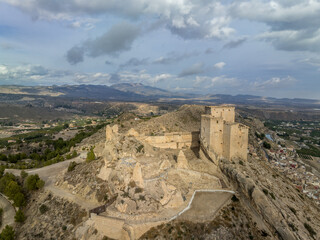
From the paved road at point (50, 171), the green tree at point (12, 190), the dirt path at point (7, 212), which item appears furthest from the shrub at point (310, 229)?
the green tree at point (12, 190)

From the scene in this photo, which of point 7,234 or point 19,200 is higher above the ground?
point 19,200

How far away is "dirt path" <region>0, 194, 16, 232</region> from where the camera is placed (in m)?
30.1

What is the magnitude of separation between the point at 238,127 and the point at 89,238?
73.6 ft

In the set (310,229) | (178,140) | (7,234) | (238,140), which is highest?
(238,140)

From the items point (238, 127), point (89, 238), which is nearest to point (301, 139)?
point (238, 127)

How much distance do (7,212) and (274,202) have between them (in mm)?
37134

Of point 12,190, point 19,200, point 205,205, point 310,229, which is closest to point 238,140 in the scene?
point 205,205

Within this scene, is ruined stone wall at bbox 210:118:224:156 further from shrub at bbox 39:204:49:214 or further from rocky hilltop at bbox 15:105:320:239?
shrub at bbox 39:204:49:214

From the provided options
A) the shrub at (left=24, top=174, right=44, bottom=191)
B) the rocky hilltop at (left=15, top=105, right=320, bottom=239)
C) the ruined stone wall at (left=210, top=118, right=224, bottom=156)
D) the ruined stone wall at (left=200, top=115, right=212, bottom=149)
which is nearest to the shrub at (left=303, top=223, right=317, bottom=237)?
the rocky hilltop at (left=15, top=105, right=320, bottom=239)

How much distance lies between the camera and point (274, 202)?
23219 mm

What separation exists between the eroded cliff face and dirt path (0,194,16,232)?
1216 inches

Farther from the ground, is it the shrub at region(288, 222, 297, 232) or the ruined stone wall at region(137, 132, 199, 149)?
the ruined stone wall at region(137, 132, 199, 149)

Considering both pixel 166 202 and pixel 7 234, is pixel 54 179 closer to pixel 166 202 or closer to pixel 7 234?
pixel 7 234

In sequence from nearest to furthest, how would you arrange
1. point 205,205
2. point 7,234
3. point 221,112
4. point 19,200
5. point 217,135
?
1. point 205,205
2. point 7,234
3. point 217,135
4. point 19,200
5. point 221,112
